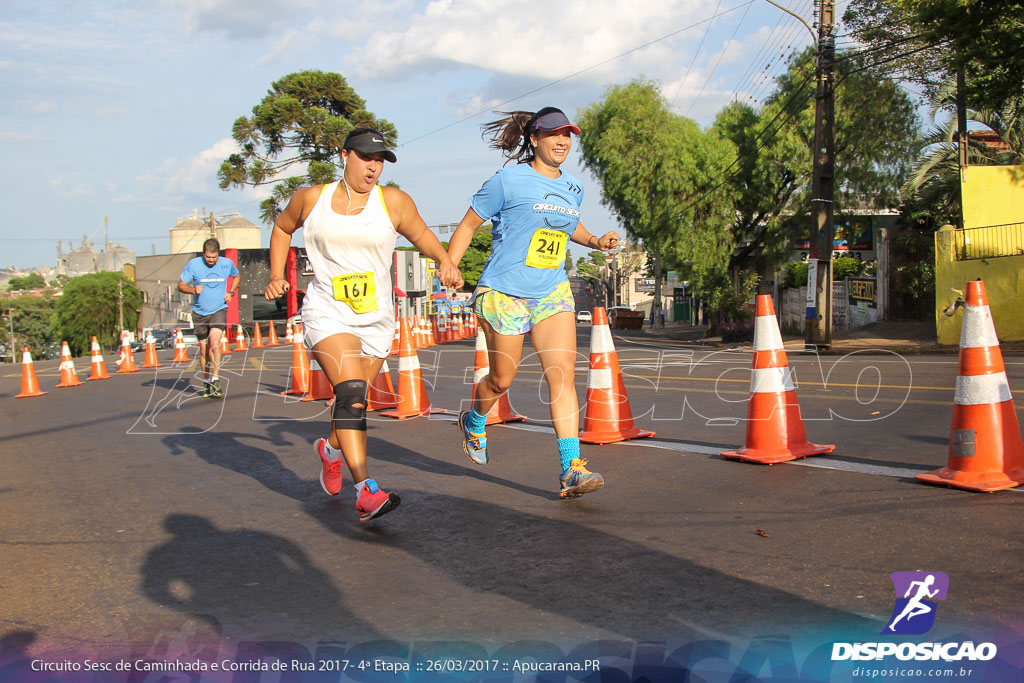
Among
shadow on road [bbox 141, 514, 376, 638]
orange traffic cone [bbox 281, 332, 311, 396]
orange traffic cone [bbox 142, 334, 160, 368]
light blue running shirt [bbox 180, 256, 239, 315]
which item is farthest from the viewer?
orange traffic cone [bbox 142, 334, 160, 368]

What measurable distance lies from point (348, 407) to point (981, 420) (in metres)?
3.23

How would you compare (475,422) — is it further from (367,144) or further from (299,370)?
(299,370)

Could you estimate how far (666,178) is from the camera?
35.1m

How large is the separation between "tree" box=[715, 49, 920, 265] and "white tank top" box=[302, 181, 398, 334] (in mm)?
28300

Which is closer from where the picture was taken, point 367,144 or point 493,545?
point 493,545

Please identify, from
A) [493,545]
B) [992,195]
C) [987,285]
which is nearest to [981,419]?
[493,545]

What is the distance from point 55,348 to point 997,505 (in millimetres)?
103704

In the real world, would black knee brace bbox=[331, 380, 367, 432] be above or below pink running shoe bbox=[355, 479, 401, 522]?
above

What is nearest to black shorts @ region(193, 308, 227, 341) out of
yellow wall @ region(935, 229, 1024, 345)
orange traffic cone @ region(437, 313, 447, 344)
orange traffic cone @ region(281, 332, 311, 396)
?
orange traffic cone @ region(281, 332, 311, 396)

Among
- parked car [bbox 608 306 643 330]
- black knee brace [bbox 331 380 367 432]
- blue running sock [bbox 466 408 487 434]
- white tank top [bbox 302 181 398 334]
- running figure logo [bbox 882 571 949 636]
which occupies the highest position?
white tank top [bbox 302 181 398 334]

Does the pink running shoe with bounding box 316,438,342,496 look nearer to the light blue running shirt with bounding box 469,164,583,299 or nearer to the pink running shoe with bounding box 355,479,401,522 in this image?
the pink running shoe with bounding box 355,479,401,522

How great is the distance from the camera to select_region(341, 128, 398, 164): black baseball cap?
15.1 feet

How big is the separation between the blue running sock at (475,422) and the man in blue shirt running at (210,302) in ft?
23.0

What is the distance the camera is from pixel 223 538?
420 centimetres
